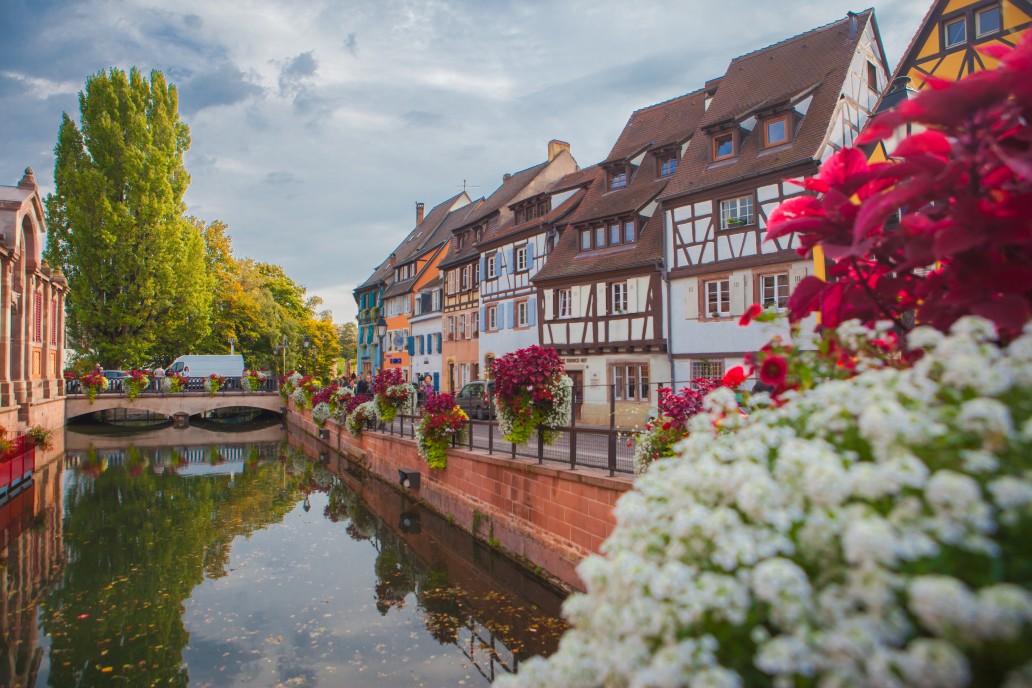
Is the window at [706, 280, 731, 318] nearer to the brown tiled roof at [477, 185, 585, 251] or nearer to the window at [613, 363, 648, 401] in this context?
the window at [613, 363, 648, 401]

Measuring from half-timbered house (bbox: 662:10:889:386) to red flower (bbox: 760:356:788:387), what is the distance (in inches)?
626

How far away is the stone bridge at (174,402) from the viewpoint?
39.6 m

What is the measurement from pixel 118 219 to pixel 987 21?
41.5 m

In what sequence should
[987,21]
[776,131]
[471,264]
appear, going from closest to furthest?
[987,21]
[776,131]
[471,264]

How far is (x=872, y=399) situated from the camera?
2090 millimetres

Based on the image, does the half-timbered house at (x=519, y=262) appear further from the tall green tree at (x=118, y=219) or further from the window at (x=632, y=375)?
the tall green tree at (x=118, y=219)

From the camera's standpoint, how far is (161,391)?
44.2 meters

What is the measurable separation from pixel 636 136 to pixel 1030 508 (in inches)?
1089

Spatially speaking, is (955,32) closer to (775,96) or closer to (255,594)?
(775,96)

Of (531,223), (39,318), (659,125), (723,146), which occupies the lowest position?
(39,318)

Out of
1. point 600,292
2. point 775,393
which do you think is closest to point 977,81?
point 775,393

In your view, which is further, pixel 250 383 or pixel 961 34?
pixel 250 383

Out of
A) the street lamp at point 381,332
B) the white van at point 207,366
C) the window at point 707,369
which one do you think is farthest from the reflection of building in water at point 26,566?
the street lamp at point 381,332

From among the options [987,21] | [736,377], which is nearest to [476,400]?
[987,21]
